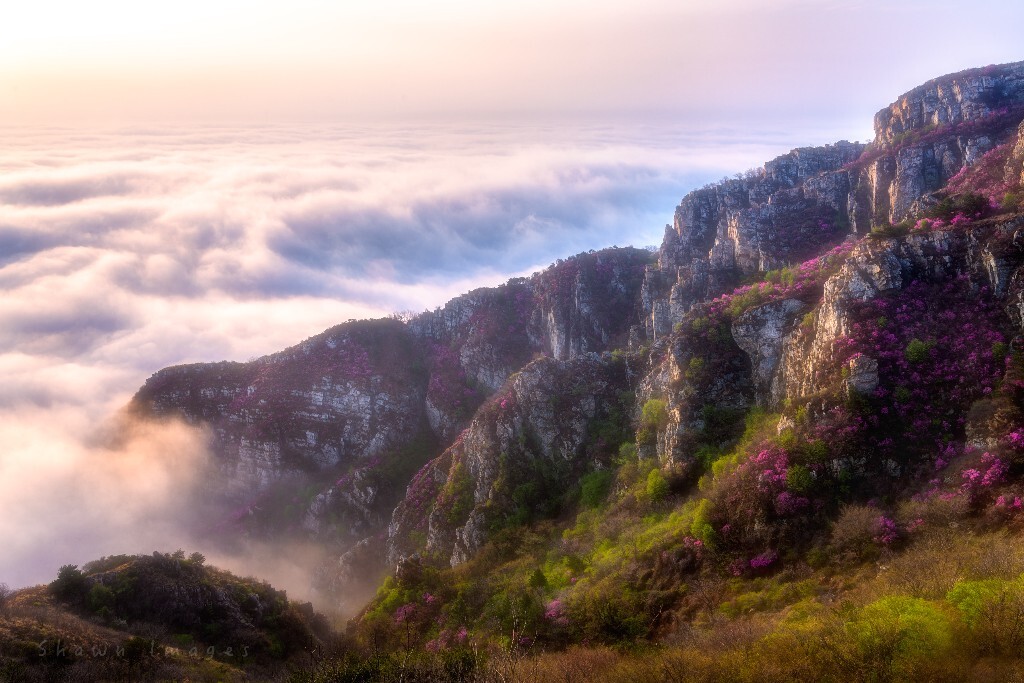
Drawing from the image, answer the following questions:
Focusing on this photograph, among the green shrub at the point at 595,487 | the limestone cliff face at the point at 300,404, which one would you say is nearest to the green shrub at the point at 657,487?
the green shrub at the point at 595,487

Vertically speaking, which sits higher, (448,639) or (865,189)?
(865,189)

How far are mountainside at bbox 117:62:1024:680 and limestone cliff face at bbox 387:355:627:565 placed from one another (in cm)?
24

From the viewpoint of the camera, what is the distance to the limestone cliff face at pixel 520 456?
46906mm

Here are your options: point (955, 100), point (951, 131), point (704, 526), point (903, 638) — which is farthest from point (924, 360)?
point (955, 100)

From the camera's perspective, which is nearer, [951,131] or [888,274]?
[888,274]

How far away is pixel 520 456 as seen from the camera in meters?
49.9

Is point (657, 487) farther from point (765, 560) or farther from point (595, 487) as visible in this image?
point (765, 560)

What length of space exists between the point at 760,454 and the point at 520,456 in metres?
24.3

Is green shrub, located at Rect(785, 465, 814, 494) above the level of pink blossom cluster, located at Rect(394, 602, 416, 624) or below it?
above

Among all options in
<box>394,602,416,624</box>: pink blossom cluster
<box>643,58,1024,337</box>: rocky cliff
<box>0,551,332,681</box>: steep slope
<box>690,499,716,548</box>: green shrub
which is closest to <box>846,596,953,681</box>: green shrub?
<box>690,499,716,548</box>: green shrub

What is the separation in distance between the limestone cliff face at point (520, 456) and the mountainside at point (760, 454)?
0.24 metres

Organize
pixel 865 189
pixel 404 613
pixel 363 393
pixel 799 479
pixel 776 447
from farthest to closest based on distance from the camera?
pixel 363 393, pixel 865 189, pixel 404 613, pixel 776 447, pixel 799 479

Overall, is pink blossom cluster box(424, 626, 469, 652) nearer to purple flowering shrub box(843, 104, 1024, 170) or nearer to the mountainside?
the mountainside

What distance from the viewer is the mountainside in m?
21.6
